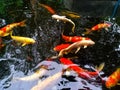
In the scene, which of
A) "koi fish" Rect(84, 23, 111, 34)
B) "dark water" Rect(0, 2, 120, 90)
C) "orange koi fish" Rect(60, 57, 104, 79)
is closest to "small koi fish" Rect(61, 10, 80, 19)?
"dark water" Rect(0, 2, 120, 90)

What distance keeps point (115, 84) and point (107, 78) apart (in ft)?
0.61

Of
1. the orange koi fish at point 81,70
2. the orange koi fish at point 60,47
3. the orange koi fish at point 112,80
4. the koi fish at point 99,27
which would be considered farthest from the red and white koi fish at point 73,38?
the orange koi fish at point 112,80

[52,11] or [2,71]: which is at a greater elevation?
[52,11]

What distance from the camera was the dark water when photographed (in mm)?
4273

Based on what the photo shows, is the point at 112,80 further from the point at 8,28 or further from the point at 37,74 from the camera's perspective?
the point at 8,28

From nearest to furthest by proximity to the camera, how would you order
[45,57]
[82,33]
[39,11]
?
[45,57] → [82,33] → [39,11]

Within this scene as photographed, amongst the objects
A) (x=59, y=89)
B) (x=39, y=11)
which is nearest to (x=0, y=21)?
(x=39, y=11)

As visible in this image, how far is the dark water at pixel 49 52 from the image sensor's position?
4273mm

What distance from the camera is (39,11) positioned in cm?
630

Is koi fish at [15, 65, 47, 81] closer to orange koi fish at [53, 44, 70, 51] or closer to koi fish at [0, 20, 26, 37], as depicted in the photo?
orange koi fish at [53, 44, 70, 51]

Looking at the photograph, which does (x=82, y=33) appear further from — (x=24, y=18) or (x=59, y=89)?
(x=59, y=89)

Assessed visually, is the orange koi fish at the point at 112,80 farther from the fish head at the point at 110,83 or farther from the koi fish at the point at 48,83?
the koi fish at the point at 48,83

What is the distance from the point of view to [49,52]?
4.91 meters

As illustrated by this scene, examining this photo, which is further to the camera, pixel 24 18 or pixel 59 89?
pixel 24 18
